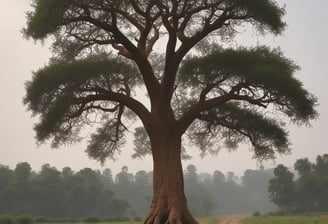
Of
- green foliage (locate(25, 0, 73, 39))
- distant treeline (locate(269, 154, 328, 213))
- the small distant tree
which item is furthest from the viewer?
the small distant tree

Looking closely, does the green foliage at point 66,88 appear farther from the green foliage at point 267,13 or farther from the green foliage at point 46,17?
the green foliage at point 267,13

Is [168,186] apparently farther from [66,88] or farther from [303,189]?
[303,189]

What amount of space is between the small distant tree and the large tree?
71158 millimetres

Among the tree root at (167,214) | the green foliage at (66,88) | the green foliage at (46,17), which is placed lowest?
the tree root at (167,214)

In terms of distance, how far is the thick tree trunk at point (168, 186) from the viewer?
14.0 meters

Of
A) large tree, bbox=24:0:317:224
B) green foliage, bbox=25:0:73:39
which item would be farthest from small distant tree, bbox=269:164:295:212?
green foliage, bbox=25:0:73:39

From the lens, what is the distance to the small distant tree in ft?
276

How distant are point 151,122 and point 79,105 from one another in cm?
302

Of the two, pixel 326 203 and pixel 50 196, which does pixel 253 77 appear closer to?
pixel 50 196

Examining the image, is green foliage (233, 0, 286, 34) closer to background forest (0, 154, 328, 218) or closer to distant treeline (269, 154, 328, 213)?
background forest (0, 154, 328, 218)

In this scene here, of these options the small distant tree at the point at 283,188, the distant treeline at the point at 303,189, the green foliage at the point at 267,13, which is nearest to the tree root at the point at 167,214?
the green foliage at the point at 267,13

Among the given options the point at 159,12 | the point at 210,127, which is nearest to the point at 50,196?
the point at 210,127

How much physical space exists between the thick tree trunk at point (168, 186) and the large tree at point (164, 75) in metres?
0.04

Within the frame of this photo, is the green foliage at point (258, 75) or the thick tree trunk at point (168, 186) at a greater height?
the green foliage at point (258, 75)
